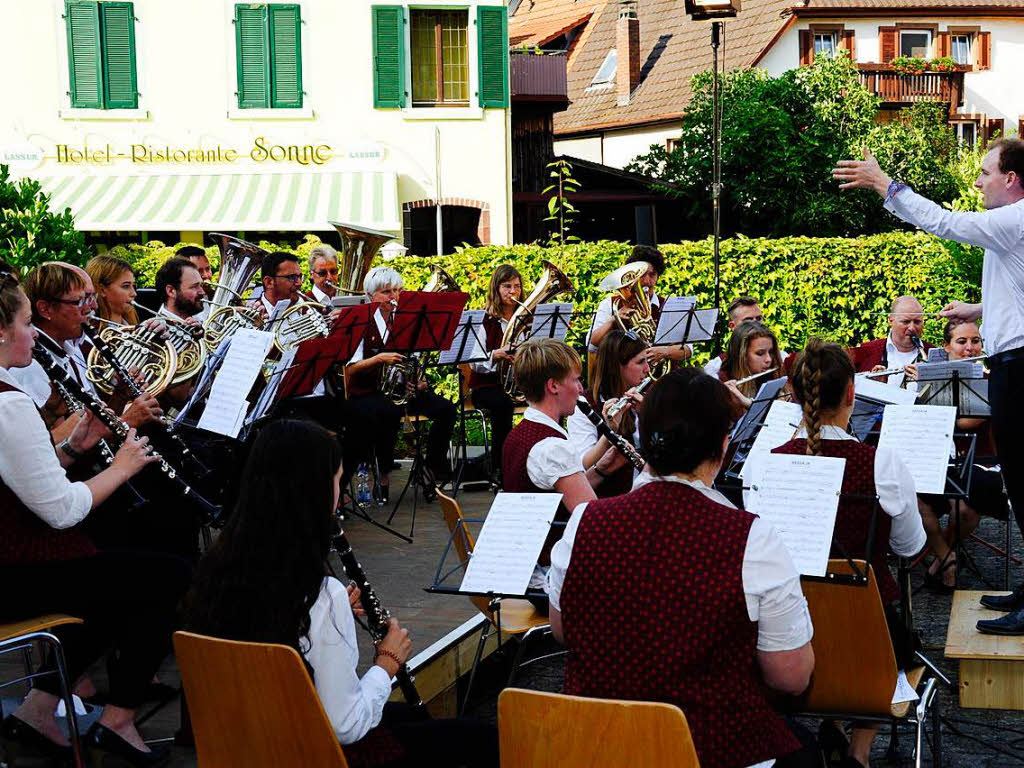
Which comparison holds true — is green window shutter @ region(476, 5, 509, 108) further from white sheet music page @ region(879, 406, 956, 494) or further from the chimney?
the chimney

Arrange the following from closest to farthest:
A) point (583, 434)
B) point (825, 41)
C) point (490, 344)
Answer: point (583, 434) < point (490, 344) < point (825, 41)

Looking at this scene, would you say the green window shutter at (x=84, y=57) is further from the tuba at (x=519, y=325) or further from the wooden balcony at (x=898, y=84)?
the wooden balcony at (x=898, y=84)

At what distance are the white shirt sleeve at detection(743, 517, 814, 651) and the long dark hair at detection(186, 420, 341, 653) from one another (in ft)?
3.02

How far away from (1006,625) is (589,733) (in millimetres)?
2657

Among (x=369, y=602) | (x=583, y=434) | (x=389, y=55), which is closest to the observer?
(x=369, y=602)

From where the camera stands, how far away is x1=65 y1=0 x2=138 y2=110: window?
15344 mm

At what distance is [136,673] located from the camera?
12.4 ft

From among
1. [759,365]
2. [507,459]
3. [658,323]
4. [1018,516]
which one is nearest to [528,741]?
[507,459]

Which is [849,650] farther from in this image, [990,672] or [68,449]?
[68,449]

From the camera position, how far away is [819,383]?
3.87 meters

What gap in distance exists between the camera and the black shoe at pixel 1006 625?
14.2ft

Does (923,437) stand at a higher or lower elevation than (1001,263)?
lower

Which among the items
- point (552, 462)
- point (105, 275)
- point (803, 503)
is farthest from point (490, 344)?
point (803, 503)

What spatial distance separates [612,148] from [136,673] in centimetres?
2795
